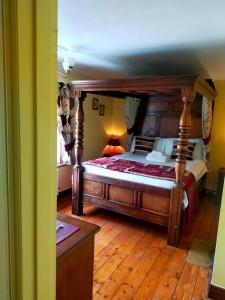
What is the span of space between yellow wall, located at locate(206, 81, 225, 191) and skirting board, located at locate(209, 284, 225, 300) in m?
2.87

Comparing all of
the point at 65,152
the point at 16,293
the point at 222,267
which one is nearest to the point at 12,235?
the point at 16,293

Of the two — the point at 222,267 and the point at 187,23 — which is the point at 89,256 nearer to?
the point at 222,267

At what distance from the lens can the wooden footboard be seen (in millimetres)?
2623

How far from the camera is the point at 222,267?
185 centimetres

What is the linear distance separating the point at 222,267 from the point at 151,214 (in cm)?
107

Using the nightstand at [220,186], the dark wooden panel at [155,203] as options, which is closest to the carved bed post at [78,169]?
the dark wooden panel at [155,203]

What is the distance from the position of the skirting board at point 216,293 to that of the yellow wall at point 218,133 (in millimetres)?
2868

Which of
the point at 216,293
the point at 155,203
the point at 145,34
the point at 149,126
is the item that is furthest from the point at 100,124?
the point at 216,293

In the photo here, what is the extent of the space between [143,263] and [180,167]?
1094 millimetres

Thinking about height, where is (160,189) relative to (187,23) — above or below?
below

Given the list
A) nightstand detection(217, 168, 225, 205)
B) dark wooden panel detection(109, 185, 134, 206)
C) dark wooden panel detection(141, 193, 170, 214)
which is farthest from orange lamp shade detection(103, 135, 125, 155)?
dark wooden panel detection(141, 193, 170, 214)

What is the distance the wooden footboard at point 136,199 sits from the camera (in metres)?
2.62

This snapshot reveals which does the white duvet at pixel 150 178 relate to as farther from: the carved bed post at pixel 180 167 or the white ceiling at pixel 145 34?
the white ceiling at pixel 145 34

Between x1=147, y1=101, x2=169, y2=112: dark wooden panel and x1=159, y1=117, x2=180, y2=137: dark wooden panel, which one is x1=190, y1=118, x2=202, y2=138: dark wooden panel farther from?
x1=147, y1=101, x2=169, y2=112: dark wooden panel
